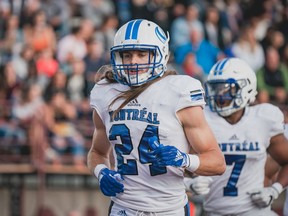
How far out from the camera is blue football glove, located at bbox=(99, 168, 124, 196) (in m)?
5.68

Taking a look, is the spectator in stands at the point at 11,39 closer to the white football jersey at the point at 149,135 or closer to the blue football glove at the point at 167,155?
the white football jersey at the point at 149,135

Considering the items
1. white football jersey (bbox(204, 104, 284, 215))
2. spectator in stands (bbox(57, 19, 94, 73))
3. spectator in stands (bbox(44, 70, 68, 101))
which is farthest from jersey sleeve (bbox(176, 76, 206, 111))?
spectator in stands (bbox(57, 19, 94, 73))

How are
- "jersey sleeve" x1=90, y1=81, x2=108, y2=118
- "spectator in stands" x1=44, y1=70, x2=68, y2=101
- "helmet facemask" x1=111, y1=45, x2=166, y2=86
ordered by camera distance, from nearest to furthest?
"helmet facemask" x1=111, y1=45, x2=166, y2=86 → "jersey sleeve" x1=90, y1=81, x2=108, y2=118 → "spectator in stands" x1=44, y1=70, x2=68, y2=101

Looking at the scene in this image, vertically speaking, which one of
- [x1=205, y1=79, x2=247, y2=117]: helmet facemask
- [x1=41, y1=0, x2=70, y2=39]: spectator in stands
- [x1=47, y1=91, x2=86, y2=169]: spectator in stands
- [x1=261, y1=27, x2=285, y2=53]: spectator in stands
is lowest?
[x1=47, y1=91, x2=86, y2=169]: spectator in stands

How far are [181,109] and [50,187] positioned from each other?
6479 mm

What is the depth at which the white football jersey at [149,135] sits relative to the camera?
5.61 meters

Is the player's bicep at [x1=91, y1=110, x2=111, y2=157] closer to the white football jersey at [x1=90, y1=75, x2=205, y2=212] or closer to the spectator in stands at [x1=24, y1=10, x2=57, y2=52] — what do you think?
the white football jersey at [x1=90, y1=75, x2=205, y2=212]

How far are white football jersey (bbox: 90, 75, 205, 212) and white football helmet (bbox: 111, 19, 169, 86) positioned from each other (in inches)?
3.6

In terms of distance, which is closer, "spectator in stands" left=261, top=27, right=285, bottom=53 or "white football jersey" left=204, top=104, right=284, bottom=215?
"white football jersey" left=204, top=104, right=284, bottom=215

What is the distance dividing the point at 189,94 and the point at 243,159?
5.04 ft

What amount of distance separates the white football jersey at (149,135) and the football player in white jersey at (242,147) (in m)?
1.23

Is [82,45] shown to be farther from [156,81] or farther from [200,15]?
[156,81]

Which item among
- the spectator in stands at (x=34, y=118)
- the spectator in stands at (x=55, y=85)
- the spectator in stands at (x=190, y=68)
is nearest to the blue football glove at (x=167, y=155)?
the spectator in stands at (x=34, y=118)

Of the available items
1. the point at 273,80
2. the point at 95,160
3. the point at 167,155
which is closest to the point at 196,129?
the point at 167,155
